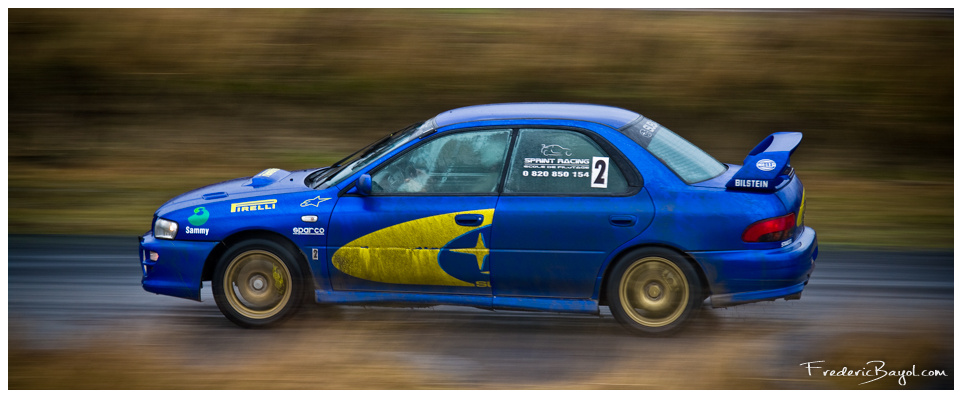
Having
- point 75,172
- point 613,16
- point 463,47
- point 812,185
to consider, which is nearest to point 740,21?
point 613,16

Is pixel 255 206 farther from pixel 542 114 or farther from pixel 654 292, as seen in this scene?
pixel 654 292

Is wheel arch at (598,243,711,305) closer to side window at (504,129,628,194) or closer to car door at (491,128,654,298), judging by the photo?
car door at (491,128,654,298)

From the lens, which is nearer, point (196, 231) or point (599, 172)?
point (599, 172)

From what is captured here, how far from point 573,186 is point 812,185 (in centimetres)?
505

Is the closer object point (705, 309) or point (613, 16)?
point (705, 309)

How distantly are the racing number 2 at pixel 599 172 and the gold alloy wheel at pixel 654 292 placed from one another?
0.51 meters

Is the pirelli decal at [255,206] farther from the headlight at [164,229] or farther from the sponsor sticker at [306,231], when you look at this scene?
the headlight at [164,229]

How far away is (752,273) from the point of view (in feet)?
17.1

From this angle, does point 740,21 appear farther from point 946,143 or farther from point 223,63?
point 223,63

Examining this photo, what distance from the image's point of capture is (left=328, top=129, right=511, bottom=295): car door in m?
5.37

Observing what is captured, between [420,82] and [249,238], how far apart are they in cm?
599

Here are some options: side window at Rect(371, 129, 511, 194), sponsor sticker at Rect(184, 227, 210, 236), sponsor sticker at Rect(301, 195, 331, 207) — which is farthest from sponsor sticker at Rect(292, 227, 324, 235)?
sponsor sticker at Rect(184, 227, 210, 236)

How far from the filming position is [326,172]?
6055 millimetres

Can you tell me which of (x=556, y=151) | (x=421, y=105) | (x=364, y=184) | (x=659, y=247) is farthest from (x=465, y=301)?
(x=421, y=105)
